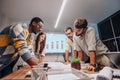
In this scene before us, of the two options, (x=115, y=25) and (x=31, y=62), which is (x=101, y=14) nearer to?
(x=115, y=25)

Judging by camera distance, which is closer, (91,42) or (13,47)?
(13,47)

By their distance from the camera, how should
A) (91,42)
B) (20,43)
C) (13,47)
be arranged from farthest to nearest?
(91,42) < (13,47) < (20,43)

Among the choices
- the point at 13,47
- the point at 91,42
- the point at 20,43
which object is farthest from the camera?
the point at 91,42

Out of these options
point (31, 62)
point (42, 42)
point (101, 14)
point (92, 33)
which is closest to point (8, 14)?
point (42, 42)

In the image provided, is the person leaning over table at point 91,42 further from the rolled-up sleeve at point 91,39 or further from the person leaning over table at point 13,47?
the person leaning over table at point 13,47

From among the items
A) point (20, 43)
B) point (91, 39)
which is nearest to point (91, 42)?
point (91, 39)

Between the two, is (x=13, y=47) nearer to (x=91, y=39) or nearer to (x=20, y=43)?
(x=20, y=43)

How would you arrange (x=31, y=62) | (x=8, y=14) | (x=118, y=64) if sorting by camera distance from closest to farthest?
(x=31, y=62) < (x=118, y=64) < (x=8, y=14)

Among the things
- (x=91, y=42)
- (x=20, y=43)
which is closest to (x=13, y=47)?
(x=20, y=43)

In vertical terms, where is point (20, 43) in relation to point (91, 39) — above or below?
below

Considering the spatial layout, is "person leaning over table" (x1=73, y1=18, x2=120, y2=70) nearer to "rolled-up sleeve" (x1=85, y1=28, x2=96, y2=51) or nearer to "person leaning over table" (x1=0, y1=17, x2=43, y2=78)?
"rolled-up sleeve" (x1=85, y1=28, x2=96, y2=51)

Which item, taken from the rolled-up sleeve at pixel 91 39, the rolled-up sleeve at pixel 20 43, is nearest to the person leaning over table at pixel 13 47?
the rolled-up sleeve at pixel 20 43

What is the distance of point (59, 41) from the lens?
5652 millimetres

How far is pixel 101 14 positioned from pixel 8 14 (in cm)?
349
